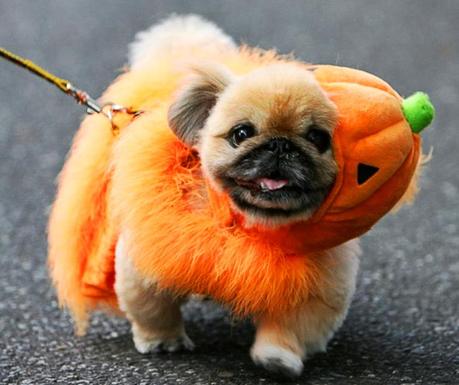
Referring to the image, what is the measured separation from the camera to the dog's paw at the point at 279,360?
2.54 m

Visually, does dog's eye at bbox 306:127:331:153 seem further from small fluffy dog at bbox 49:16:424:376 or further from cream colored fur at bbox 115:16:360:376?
cream colored fur at bbox 115:16:360:376

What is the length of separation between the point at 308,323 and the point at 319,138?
54 centimetres

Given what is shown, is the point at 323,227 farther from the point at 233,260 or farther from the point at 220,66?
the point at 220,66

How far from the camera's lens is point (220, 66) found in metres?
2.56

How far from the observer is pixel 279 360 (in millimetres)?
2537

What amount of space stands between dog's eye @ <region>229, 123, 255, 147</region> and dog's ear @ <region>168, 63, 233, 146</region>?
167 millimetres

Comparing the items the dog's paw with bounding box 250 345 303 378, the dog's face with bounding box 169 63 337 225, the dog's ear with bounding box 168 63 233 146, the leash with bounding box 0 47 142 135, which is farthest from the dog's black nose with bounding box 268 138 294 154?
the leash with bounding box 0 47 142 135

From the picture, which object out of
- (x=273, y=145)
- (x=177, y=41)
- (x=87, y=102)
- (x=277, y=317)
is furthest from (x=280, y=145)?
(x=177, y=41)

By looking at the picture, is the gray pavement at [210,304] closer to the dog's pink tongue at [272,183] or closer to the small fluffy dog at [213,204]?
the small fluffy dog at [213,204]

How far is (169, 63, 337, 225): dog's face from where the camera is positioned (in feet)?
7.63

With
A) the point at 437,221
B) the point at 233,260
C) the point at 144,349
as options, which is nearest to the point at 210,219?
the point at 233,260

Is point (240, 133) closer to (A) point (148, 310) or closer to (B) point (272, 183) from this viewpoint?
(B) point (272, 183)

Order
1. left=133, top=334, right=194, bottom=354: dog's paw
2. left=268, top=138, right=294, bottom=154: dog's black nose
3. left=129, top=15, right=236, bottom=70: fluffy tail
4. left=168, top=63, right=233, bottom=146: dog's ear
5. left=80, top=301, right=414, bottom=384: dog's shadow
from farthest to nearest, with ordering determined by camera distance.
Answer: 1. left=129, top=15, right=236, bottom=70: fluffy tail
2. left=133, top=334, right=194, bottom=354: dog's paw
3. left=80, top=301, right=414, bottom=384: dog's shadow
4. left=168, top=63, right=233, bottom=146: dog's ear
5. left=268, top=138, right=294, bottom=154: dog's black nose

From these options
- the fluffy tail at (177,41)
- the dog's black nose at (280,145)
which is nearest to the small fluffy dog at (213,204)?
the dog's black nose at (280,145)
